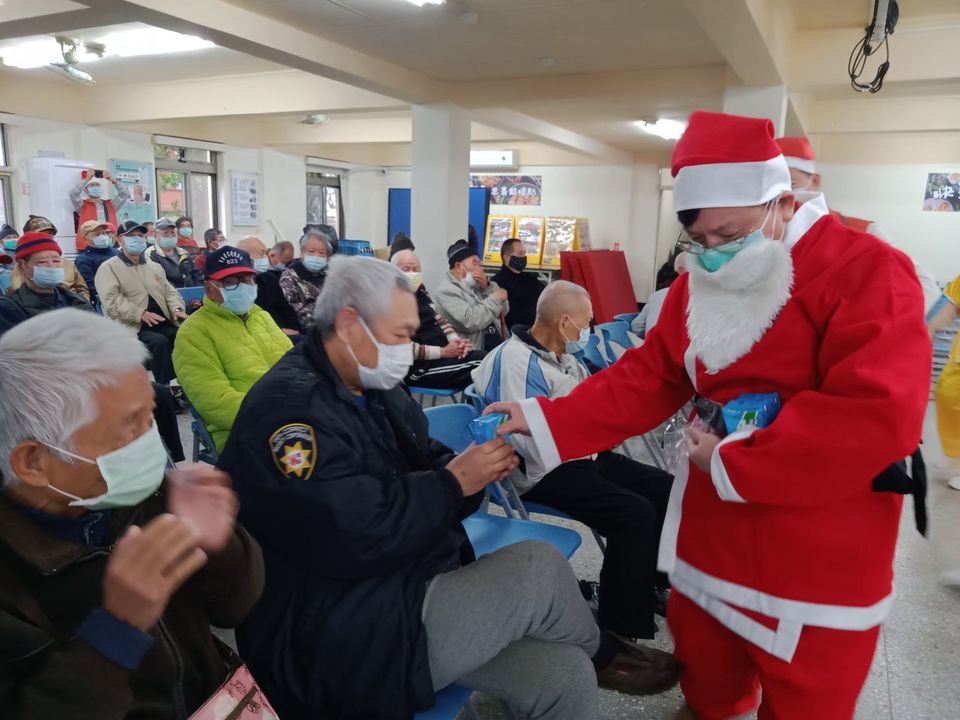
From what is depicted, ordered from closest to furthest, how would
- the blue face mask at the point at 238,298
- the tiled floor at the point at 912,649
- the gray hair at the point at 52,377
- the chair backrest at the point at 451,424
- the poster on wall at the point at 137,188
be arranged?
the gray hair at the point at 52,377
the tiled floor at the point at 912,649
the chair backrest at the point at 451,424
the blue face mask at the point at 238,298
the poster on wall at the point at 137,188

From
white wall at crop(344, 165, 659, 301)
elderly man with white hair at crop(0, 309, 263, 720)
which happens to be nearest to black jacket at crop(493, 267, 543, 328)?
elderly man with white hair at crop(0, 309, 263, 720)

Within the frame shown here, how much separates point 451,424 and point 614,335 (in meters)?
2.91

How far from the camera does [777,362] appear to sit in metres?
1.29

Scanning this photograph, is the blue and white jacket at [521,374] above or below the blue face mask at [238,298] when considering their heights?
below

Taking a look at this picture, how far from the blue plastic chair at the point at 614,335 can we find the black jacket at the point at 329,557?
11.3 ft

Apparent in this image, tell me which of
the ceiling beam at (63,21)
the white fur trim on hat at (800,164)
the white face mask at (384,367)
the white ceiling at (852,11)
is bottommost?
the white face mask at (384,367)

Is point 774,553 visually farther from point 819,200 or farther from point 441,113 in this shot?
point 441,113

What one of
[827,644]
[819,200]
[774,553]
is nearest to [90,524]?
[774,553]

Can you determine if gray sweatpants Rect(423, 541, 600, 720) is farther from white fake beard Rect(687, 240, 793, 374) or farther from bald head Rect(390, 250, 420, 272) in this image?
bald head Rect(390, 250, 420, 272)

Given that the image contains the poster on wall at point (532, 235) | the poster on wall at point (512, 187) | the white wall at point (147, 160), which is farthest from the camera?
the poster on wall at point (512, 187)

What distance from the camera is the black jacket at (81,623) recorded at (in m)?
0.92

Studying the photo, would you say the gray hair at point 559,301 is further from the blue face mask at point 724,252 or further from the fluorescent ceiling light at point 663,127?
the fluorescent ceiling light at point 663,127

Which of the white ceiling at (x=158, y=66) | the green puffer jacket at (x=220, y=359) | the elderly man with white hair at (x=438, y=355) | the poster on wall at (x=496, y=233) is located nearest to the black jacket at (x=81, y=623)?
the green puffer jacket at (x=220, y=359)

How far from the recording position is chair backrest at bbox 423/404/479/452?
2371 mm
